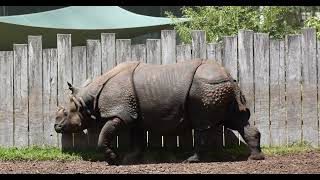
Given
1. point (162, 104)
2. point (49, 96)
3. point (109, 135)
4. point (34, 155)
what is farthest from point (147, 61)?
point (34, 155)

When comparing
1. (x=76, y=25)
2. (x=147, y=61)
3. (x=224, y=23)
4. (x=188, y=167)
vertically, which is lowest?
(x=188, y=167)

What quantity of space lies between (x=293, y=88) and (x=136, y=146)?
250 cm

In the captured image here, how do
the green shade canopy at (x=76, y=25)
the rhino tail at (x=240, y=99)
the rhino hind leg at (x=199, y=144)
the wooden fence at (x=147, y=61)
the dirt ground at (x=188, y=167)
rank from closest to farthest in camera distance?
1. the dirt ground at (x=188, y=167)
2. the rhino hind leg at (x=199, y=144)
3. the rhino tail at (x=240, y=99)
4. the wooden fence at (x=147, y=61)
5. the green shade canopy at (x=76, y=25)

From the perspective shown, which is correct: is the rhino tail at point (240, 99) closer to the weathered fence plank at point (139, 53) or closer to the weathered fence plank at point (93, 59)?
the weathered fence plank at point (139, 53)

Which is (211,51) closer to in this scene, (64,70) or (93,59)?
(93,59)

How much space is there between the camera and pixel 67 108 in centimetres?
750

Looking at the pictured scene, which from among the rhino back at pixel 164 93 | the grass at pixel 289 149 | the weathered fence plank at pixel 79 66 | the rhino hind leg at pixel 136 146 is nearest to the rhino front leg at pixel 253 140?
the grass at pixel 289 149

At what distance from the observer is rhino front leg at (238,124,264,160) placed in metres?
7.30

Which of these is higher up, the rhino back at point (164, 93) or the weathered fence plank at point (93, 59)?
the weathered fence plank at point (93, 59)

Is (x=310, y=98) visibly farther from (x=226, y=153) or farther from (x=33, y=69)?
(x=33, y=69)

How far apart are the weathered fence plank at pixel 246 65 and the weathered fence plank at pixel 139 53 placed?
1.41m

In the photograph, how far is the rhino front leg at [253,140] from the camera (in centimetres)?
730

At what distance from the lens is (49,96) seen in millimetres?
8008

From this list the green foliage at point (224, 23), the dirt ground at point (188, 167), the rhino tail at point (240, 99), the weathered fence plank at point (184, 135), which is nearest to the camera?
the dirt ground at point (188, 167)
